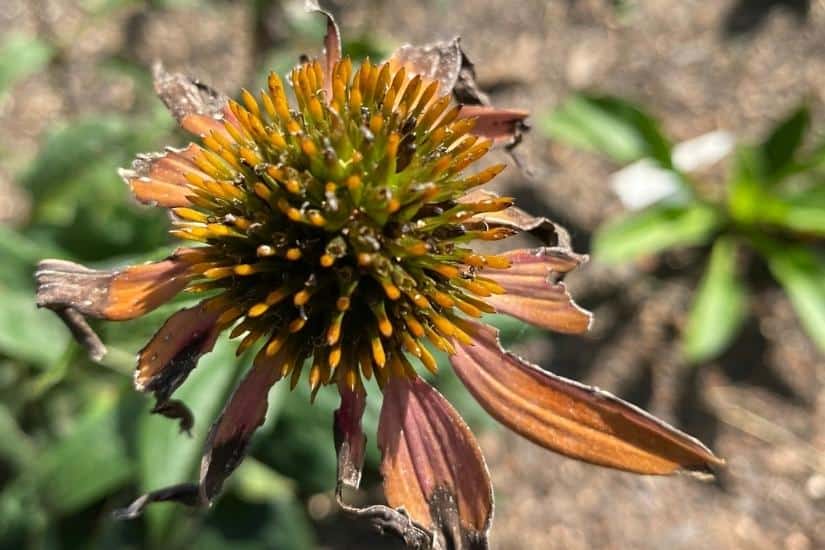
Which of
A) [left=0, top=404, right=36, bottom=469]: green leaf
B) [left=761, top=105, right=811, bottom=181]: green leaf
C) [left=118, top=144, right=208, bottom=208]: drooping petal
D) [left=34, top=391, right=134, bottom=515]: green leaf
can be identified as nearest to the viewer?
[left=118, top=144, right=208, bottom=208]: drooping petal

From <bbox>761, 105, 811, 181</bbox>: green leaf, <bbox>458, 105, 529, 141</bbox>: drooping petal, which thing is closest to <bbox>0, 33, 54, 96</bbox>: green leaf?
<bbox>458, 105, 529, 141</bbox>: drooping petal

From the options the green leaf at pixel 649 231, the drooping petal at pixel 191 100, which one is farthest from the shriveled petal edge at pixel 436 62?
the green leaf at pixel 649 231

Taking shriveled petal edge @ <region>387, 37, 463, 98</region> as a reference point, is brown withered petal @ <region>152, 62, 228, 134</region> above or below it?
below

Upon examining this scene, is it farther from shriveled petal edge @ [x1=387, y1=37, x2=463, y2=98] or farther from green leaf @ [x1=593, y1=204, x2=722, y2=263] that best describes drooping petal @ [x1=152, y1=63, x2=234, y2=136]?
green leaf @ [x1=593, y1=204, x2=722, y2=263]

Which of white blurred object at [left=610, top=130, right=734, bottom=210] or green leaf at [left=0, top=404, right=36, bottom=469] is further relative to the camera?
white blurred object at [left=610, top=130, right=734, bottom=210]

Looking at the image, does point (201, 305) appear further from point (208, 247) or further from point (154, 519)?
point (154, 519)

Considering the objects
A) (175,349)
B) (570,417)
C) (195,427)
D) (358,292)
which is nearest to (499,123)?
(358,292)

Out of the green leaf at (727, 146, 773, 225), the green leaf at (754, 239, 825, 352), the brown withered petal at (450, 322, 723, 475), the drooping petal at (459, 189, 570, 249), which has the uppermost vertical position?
the drooping petal at (459, 189, 570, 249)

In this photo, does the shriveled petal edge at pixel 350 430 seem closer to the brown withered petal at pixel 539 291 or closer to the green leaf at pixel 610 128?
the brown withered petal at pixel 539 291
